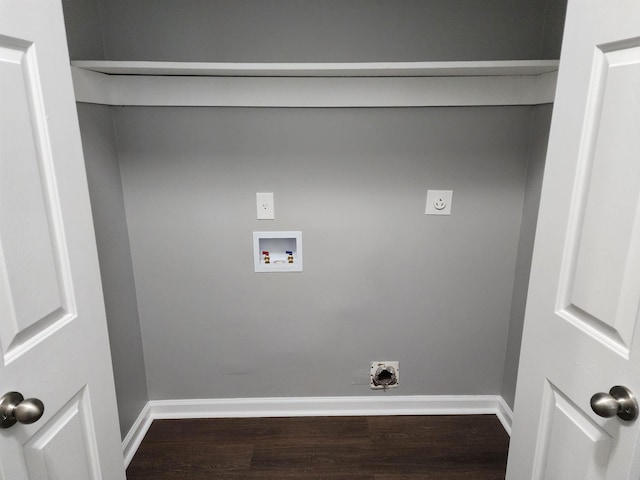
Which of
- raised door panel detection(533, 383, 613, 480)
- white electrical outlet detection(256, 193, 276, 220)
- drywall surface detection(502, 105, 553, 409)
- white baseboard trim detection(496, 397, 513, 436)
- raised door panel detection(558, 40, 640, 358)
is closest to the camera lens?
raised door panel detection(558, 40, 640, 358)

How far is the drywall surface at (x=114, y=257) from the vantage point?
58.1 inches

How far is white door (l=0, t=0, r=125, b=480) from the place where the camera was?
70 centimetres

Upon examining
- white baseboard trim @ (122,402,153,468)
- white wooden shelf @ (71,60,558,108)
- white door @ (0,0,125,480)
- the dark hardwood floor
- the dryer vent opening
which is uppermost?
white wooden shelf @ (71,60,558,108)

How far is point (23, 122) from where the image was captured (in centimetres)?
72

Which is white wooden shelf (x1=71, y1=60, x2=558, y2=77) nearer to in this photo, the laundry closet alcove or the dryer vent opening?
the laundry closet alcove

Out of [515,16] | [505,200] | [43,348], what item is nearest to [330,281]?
[505,200]

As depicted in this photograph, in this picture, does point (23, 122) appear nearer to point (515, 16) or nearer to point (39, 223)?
point (39, 223)

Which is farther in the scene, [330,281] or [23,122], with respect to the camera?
[330,281]

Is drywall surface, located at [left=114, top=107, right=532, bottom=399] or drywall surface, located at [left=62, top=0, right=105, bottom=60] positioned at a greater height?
drywall surface, located at [left=62, top=0, right=105, bottom=60]

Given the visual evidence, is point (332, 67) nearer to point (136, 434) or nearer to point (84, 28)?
point (84, 28)

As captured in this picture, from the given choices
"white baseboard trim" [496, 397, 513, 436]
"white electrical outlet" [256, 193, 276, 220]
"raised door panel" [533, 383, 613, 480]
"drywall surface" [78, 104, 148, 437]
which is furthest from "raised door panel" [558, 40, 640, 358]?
"drywall surface" [78, 104, 148, 437]

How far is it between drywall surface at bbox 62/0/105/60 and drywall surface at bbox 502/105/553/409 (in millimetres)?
1749

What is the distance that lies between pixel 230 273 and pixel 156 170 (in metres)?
0.55

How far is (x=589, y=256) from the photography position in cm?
79
